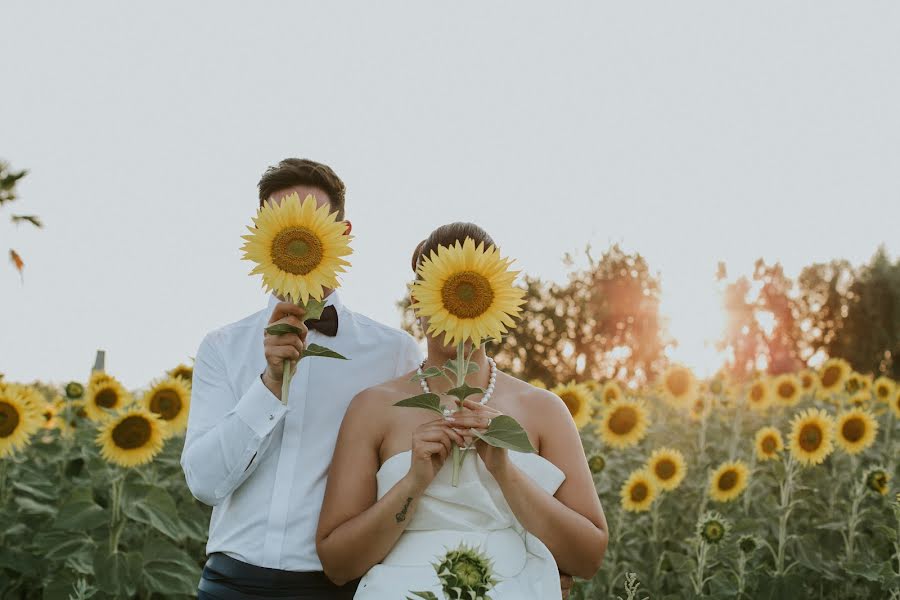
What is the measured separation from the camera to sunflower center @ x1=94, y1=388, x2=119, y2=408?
565cm

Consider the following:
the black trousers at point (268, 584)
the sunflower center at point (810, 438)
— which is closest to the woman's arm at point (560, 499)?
the black trousers at point (268, 584)

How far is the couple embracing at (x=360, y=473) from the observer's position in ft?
8.83

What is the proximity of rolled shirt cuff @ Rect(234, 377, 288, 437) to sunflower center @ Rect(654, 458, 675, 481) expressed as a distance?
346 cm

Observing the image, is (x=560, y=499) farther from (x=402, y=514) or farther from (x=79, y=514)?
(x=79, y=514)

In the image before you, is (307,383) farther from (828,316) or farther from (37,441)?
(828,316)

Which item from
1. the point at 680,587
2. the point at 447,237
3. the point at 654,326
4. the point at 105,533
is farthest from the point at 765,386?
the point at 654,326

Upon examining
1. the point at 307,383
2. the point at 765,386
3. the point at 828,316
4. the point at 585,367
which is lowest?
the point at 307,383

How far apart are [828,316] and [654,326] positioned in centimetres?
515

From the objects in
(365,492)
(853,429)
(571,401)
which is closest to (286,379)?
(365,492)

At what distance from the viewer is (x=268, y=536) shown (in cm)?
298

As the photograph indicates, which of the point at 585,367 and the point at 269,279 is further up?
the point at 585,367

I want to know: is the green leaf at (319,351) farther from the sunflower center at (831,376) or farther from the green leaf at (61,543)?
the sunflower center at (831,376)

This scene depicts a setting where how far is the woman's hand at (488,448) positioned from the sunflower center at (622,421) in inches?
156

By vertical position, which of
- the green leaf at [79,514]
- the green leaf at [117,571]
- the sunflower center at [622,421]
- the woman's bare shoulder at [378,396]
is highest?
the sunflower center at [622,421]
